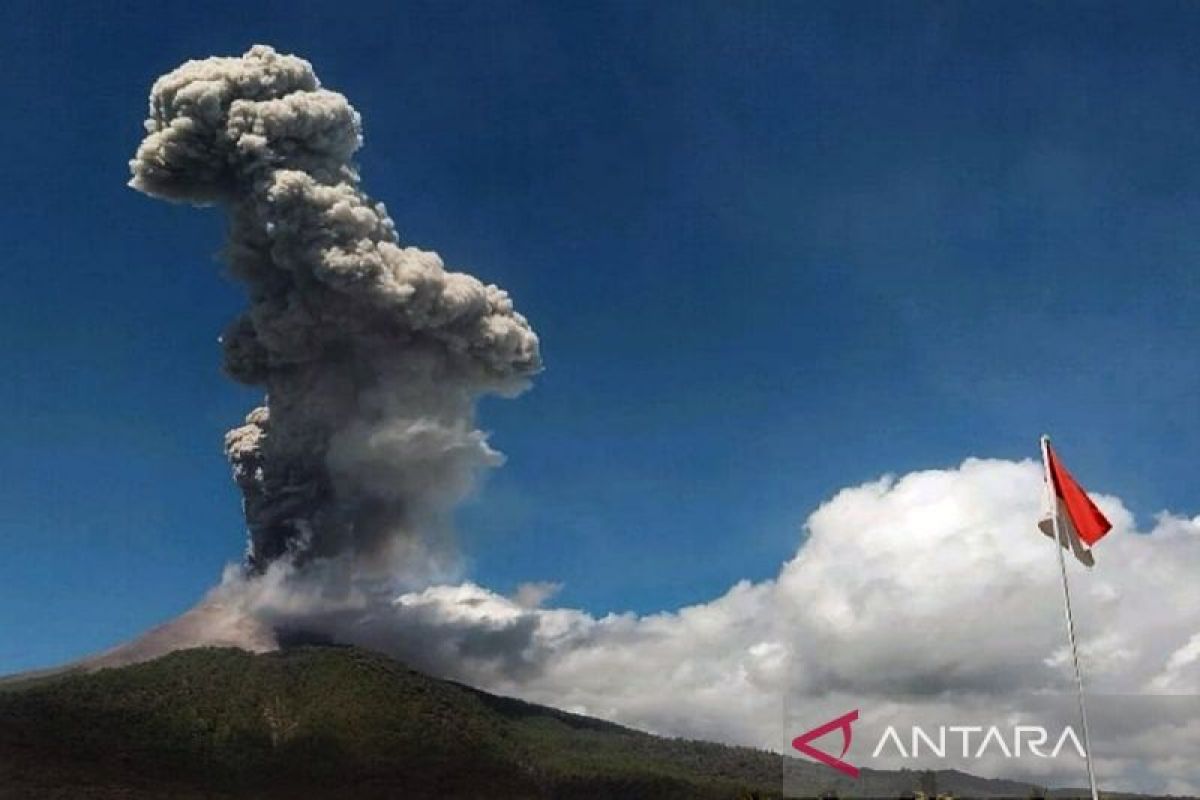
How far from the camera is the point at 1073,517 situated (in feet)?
92.7

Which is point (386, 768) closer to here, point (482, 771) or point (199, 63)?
point (482, 771)

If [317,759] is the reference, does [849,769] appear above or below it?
below

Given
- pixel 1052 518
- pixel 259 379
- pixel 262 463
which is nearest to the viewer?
pixel 1052 518

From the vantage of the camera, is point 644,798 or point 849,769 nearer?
point 849,769

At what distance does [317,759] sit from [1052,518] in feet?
598

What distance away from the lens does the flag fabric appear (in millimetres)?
28172

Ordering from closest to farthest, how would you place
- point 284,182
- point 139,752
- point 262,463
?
point 284,182
point 262,463
point 139,752

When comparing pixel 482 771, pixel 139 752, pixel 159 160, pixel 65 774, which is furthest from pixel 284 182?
pixel 482 771

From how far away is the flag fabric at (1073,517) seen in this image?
28172mm

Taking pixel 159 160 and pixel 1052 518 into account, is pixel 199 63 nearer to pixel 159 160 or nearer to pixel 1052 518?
pixel 159 160

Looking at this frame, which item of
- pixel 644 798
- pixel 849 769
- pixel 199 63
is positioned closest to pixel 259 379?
pixel 199 63

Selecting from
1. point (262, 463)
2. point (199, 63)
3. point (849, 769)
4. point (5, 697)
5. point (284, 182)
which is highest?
point (199, 63)

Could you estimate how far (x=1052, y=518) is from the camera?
28250 millimetres

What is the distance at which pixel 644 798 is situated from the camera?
184375mm
